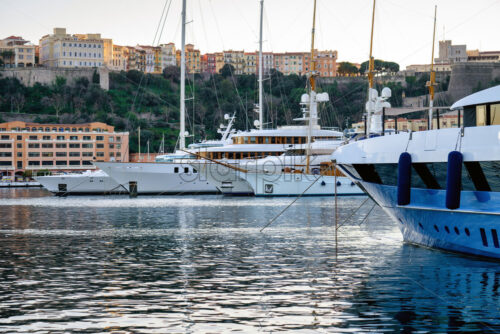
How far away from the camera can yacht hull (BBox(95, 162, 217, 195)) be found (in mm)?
69000

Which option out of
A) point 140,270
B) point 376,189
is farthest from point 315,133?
point 140,270

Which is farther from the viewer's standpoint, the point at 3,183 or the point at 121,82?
the point at 121,82

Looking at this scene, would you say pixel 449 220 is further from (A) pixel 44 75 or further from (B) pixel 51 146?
(A) pixel 44 75

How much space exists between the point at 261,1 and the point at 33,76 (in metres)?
125

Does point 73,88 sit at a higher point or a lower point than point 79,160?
higher

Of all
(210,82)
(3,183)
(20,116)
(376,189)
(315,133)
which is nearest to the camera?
(376,189)

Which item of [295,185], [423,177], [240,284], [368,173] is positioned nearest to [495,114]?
[423,177]

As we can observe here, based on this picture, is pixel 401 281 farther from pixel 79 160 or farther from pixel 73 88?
pixel 73 88

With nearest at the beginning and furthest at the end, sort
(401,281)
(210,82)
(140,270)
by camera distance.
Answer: (401,281)
(140,270)
(210,82)

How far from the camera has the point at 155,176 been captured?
69.4 meters

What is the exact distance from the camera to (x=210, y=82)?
180875 mm

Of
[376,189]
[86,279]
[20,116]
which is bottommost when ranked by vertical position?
[86,279]

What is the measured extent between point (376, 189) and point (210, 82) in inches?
6288

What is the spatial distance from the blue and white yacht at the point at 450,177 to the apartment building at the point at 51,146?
112534 millimetres
